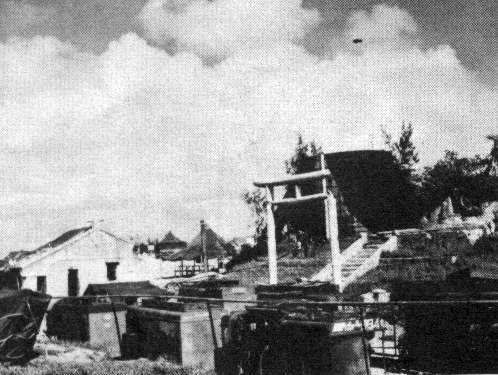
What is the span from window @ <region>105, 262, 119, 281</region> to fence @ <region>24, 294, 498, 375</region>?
24996 millimetres

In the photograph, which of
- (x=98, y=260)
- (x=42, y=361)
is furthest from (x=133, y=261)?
(x=42, y=361)

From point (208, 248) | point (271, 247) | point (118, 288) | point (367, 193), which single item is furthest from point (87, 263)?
point (271, 247)

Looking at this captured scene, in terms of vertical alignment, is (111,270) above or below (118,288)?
below

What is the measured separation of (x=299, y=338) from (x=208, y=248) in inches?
1746

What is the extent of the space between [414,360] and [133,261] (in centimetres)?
2967

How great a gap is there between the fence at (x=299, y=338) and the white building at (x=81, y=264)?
2330 centimetres

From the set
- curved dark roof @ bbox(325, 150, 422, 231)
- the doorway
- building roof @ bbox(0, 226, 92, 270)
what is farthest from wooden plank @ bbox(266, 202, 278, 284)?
the doorway

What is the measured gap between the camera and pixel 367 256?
20.0 meters

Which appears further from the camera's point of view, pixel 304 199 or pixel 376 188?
pixel 376 188

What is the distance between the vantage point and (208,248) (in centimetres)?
5134

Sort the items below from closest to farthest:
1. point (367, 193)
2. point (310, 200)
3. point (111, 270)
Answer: point (310, 200) → point (367, 193) → point (111, 270)

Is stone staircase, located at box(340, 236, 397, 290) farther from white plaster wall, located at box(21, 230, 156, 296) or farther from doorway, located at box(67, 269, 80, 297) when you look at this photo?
doorway, located at box(67, 269, 80, 297)

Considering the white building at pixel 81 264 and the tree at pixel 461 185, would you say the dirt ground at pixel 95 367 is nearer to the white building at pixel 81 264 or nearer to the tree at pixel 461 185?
the white building at pixel 81 264

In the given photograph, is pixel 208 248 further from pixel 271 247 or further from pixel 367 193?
pixel 271 247
